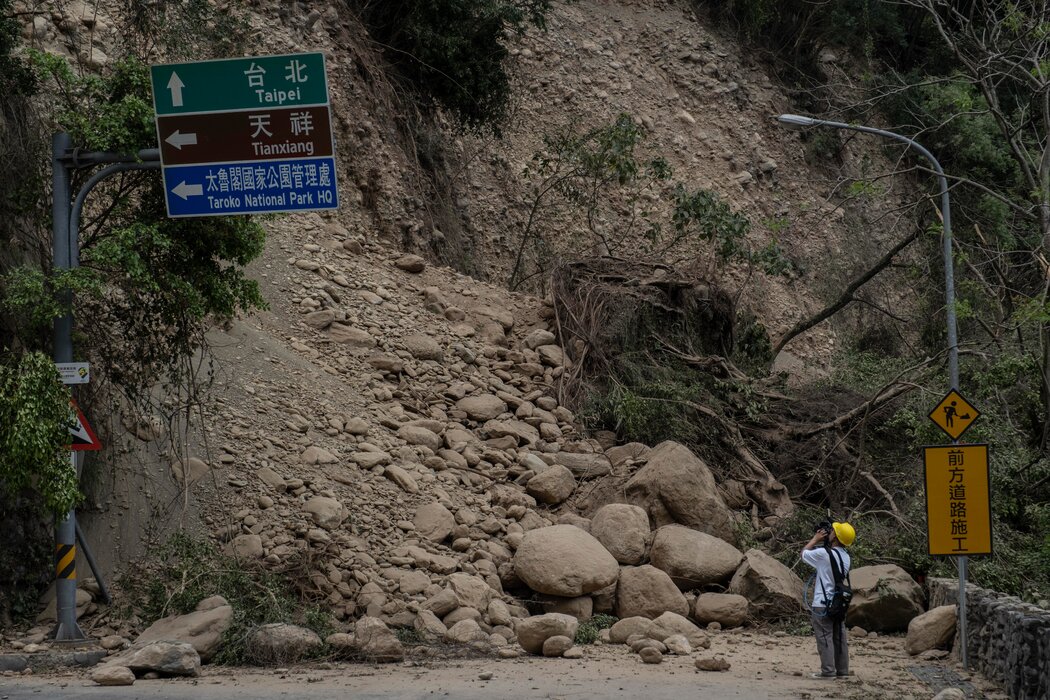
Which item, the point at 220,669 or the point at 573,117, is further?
the point at 573,117

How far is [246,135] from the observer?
458 inches

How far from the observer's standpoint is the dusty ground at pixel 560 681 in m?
9.28

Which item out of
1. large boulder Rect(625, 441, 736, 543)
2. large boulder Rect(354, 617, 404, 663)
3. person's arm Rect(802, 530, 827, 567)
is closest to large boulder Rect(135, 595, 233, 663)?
A: large boulder Rect(354, 617, 404, 663)

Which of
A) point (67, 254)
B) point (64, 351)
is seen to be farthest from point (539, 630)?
point (67, 254)

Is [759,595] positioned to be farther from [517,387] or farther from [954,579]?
[517,387]

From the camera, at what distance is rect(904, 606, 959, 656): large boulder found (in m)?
12.4

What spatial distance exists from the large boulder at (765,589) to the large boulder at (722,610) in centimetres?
25

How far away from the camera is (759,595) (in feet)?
46.8

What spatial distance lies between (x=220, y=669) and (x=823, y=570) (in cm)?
591

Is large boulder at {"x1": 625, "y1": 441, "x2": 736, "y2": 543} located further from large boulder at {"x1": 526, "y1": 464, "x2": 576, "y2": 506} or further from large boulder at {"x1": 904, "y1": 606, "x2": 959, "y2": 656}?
large boulder at {"x1": 904, "y1": 606, "x2": 959, "y2": 656}

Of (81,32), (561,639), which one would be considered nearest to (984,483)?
(561,639)

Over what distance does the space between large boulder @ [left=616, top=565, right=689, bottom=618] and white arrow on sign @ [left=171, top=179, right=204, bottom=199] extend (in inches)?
266

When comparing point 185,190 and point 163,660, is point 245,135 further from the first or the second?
point 163,660

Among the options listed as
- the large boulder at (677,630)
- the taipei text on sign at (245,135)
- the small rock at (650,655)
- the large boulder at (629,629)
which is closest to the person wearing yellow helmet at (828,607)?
the small rock at (650,655)
